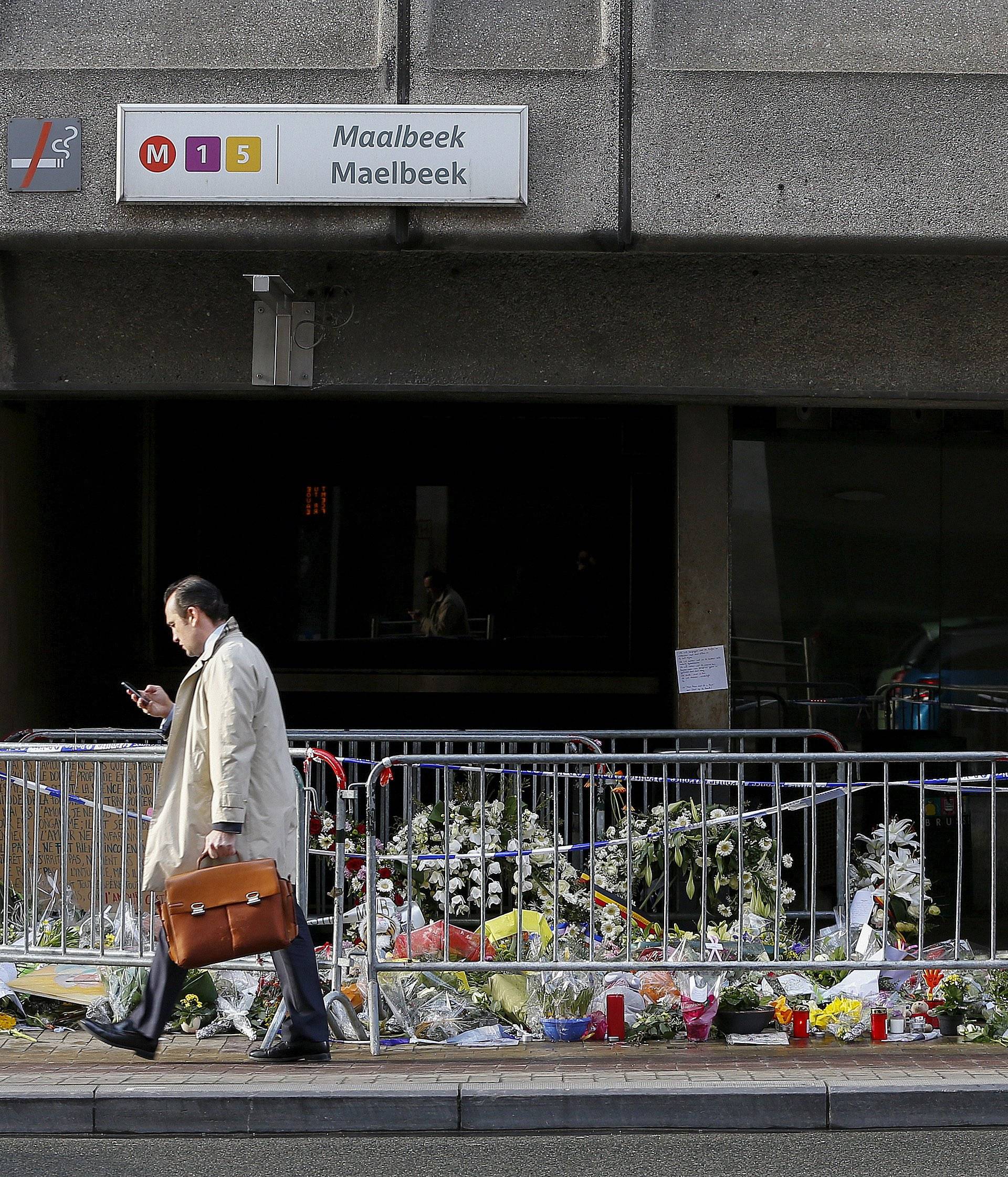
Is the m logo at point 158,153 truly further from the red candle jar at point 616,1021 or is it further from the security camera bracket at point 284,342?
the red candle jar at point 616,1021

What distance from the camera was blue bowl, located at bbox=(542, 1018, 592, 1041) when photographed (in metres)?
6.15

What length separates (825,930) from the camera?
7.25m

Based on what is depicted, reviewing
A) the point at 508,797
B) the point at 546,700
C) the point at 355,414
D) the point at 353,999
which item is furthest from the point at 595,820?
the point at 355,414

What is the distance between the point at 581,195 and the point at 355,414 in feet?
20.6

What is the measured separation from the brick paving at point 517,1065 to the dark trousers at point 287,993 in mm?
158

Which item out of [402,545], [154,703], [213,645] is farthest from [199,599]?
[402,545]

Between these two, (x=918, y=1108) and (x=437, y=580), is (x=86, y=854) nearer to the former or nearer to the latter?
(x=918, y=1108)

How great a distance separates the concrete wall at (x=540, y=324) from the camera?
878cm

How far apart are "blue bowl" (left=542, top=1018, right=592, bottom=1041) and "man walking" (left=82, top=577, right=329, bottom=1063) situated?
0.97 meters

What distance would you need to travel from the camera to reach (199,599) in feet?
19.1

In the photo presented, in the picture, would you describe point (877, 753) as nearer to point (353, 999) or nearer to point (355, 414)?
point (353, 999)

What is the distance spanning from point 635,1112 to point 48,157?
6000 millimetres

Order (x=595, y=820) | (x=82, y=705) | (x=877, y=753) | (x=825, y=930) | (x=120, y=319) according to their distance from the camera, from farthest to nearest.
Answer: (x=82, y=705) → (x=120, y=319) → (x=595, y=820) → (x=825, y=930) → (x=877, y=753)

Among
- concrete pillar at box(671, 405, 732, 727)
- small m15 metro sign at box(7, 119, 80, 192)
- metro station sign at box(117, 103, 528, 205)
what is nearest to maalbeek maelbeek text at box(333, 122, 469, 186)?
metro station sign at box(117, 103, 528, 205)
